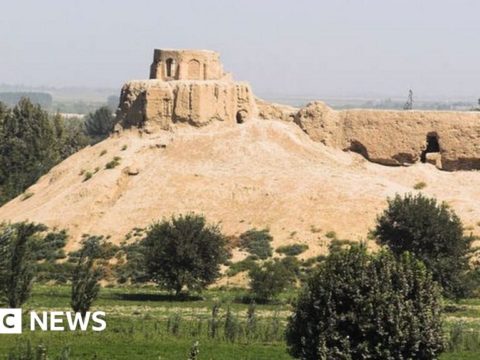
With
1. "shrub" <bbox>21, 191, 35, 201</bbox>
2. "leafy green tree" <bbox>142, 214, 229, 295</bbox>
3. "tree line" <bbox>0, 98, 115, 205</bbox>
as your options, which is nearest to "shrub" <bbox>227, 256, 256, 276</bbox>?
"leafy green tree" <bbox>142, 214, 229, 295</bbox>

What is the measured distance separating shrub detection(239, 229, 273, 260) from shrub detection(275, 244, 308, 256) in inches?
18.3

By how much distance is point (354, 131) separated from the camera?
5962 cm

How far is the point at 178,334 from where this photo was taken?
33250 mm

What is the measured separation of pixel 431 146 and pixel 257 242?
Result: 12769 millimetres

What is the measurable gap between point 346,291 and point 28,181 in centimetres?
4378

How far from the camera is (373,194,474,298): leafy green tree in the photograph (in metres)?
42.7

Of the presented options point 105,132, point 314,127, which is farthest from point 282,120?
point 105,132

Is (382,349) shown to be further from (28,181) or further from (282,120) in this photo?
(28,181)

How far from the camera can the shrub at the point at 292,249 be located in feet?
164

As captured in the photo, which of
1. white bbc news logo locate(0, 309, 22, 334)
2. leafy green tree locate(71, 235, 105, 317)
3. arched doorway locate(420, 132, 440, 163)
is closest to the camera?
white bbc news logo locate(0, 309, 22, 334)

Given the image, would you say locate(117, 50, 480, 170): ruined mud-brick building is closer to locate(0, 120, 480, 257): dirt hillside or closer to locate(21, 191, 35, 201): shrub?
locate(0, 120, 480, 257): dirt hillside

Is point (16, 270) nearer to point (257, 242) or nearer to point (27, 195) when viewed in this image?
point (257, 242)

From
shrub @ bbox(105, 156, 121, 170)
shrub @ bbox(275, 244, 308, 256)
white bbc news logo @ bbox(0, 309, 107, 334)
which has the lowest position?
shrub @ bbox(275, 244, 308, 256)

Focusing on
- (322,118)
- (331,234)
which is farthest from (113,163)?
(331,234)
